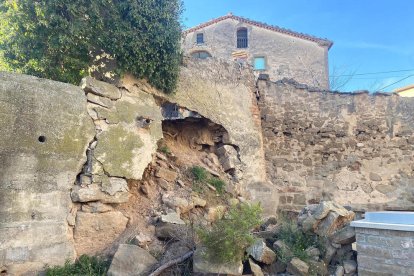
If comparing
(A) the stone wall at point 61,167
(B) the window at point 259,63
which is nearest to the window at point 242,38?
(B) the window at point 259,63

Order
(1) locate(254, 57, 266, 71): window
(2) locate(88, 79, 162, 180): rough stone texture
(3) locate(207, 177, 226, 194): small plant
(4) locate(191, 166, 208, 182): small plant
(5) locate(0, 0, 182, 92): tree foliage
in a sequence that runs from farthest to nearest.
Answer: (1) locate(254, 57, 266, 71): window
(3) locate(207, 177, 226, 194): small plant
(4) locate(191, 166, 208, 182): small plant
(5) locate(0, 0, 182, 92): tree foliage
(2) locate(88, 79, 162, 180): rough stone texture

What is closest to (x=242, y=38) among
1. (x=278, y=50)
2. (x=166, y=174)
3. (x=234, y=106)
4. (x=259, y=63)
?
(x=259, y=63)

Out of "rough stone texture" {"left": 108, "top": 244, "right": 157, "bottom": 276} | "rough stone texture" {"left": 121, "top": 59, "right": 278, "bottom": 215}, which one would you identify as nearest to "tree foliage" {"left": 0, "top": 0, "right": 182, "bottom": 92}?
"rough stone texture" {"left": 121, "top": 59, "right": 278, "bottom": 215}

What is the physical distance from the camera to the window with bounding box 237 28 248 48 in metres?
20.5

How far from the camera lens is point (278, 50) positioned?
65.4 feet

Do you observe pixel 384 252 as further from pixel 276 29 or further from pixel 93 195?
pixel 276 29

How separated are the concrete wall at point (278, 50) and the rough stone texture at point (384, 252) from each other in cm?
1613

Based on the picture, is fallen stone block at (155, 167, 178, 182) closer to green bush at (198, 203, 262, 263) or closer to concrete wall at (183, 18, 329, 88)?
green bush at (198, 203, 262, 263)

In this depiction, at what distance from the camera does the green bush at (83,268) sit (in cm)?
411

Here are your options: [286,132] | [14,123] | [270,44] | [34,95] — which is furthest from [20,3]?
[270,44]

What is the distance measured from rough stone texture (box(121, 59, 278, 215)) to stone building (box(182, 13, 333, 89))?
1228 cm

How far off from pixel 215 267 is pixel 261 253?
0.69 meters

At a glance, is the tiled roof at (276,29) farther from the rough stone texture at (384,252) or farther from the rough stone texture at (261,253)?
the rough stone texture at (384,252)

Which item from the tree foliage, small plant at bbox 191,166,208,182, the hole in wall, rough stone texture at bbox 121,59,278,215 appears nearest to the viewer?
the hole in wall
